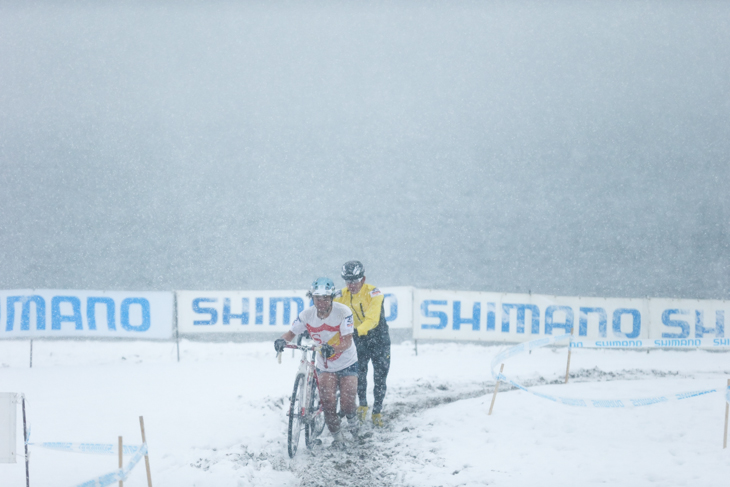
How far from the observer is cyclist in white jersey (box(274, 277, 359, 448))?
222 inches

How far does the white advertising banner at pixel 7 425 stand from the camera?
4.01 metres

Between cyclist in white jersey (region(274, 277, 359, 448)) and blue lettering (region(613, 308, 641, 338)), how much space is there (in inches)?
330

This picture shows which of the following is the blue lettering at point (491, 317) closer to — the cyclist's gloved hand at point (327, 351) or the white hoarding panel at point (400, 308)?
the white hoarding panel at point (400, 308)

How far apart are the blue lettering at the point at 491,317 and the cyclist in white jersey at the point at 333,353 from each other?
6.90 m

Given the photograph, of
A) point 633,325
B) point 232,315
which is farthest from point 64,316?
point 633,325

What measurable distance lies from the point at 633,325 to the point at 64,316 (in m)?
12.4

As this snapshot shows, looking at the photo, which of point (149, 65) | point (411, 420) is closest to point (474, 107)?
point (149, 65)

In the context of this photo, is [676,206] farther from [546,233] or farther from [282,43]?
[282,43]

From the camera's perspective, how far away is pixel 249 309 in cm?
1199

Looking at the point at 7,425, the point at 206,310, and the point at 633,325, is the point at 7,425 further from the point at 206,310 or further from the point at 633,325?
the point at 633,325

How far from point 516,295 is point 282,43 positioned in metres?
9.22

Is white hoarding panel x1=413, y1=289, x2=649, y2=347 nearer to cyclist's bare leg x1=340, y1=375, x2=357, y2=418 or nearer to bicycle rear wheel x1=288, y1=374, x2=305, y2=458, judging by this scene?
cyclist's bare leg x1=340, y1=375, x2=357, y2=418

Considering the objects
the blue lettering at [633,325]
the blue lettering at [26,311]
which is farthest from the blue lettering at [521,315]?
the blue lettering at [26,311]

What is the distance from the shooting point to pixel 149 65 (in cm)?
1440
